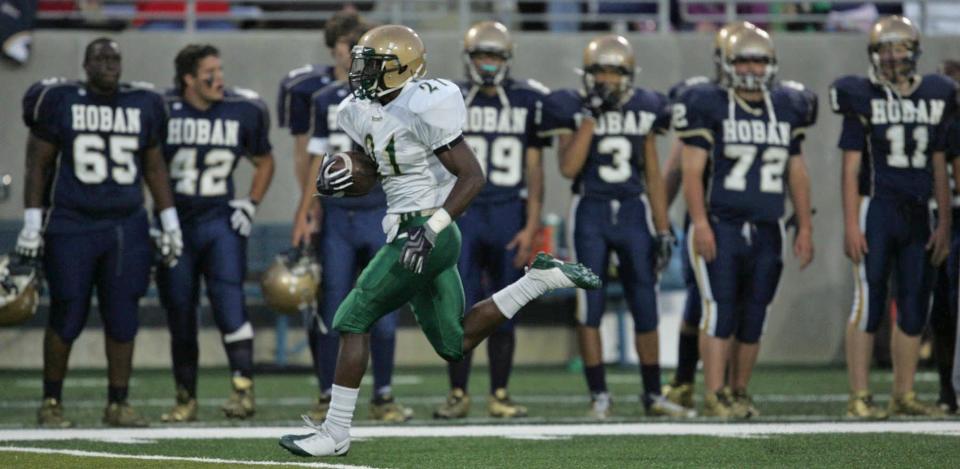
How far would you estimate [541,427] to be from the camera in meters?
6.39

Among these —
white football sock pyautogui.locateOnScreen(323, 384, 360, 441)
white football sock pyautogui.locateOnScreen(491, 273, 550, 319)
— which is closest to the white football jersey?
white football sock pyautogui.locateOnScreen(491, 273, 550, 319)

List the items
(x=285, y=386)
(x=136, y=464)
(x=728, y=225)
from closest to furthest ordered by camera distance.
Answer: (x=136, y=464) < (x=728, y=225) < (x=285, y=386)

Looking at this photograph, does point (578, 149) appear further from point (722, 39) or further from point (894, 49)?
point (894, 49)

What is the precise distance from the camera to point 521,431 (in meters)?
6.21

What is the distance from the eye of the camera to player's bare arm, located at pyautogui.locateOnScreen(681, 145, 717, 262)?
6875 millimetres

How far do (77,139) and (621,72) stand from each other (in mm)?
2408

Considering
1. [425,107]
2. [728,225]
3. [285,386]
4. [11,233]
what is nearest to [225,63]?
[11,233]

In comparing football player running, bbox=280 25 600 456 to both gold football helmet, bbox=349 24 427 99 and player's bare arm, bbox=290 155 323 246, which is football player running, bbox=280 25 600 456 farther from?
player's bare arm, bbox=290 155 323 246

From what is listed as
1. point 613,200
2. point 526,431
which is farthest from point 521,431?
point 613,200

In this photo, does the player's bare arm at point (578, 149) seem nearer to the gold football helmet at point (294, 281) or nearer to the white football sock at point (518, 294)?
the gold football helmet at point (294, 281)

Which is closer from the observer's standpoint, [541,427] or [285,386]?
[541,427]

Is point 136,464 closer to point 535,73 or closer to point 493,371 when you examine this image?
point 493,371

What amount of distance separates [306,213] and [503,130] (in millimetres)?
986

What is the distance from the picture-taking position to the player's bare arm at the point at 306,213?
705 cm
